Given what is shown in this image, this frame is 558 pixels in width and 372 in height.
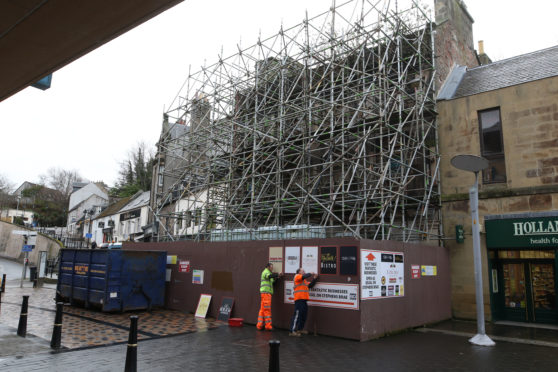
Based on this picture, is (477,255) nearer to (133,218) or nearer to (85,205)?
(133,218)

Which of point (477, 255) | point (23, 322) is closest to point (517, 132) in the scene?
point (477, 255)

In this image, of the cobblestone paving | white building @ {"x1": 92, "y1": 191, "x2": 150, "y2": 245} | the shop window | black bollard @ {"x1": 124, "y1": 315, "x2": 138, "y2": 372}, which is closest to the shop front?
the shop window

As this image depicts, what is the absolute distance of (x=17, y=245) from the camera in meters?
39.8

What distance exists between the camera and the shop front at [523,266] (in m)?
12.6

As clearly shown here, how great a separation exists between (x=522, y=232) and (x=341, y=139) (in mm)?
6646

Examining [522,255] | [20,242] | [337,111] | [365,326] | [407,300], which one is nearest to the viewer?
[365,326]

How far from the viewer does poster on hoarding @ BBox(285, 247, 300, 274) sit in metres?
11.4

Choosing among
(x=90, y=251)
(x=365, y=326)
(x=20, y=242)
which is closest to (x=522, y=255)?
(x=365, y=326)

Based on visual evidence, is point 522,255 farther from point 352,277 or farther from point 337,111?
point 337,111

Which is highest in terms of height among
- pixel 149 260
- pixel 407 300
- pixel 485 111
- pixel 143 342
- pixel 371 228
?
pixel 485 111

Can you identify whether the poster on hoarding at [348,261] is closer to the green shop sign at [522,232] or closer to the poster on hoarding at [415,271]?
the poster on hoarding at [415,271]

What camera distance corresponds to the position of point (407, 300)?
1148 centimetres

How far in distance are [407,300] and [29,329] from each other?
32.3 ft

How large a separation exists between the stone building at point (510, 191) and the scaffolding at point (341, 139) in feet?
3.17
